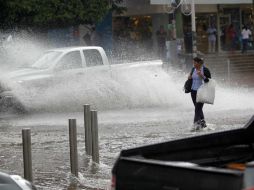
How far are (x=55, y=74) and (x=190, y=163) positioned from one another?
16.7 m

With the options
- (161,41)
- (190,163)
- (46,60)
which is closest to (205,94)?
(46,60)

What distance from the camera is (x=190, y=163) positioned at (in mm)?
5648

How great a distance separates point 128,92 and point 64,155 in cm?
938

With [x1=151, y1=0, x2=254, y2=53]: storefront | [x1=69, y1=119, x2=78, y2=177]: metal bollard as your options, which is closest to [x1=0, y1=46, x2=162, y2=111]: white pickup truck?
[x1=69, y1=119, x2=78, y2=177]: metal bollard

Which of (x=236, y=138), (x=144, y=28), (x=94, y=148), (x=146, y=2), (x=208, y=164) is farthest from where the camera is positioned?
(x=144, y=28)

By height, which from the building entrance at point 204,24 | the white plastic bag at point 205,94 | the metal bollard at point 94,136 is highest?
the building entrance at point 204,24

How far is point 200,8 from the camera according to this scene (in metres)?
43.1

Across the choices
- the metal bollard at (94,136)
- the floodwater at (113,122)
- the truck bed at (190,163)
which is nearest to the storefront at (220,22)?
the floodwater at (113,122)

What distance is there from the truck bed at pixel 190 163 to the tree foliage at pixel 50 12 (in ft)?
71.9

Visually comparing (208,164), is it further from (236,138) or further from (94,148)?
(94,148)

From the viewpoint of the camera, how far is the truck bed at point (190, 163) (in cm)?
491

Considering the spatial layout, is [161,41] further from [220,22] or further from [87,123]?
[87,123]

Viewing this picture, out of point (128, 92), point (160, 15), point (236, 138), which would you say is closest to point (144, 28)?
point (160, 15)

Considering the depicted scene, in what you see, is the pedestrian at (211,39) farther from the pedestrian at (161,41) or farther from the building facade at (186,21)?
the pedestrian at (161,41)
